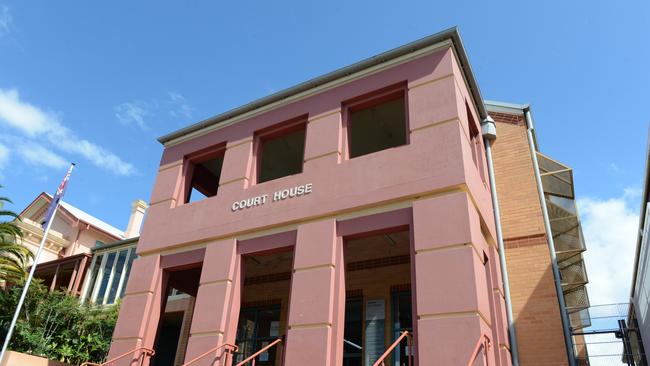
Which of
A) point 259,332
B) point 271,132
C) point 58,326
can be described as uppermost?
point 271,132

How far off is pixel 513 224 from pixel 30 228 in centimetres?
2613

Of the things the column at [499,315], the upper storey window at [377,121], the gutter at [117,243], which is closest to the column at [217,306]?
the upper storey window at [377,121]

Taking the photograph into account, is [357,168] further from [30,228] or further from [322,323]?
[30,228]

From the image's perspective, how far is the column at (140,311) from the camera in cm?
976

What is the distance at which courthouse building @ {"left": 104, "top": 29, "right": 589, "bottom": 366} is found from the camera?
24.6 ft

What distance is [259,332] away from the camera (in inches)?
466

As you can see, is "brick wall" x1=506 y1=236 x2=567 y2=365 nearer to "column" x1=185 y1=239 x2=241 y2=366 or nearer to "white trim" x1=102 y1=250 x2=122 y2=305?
"column" x1=185 y1=239 x2=241 y2=366

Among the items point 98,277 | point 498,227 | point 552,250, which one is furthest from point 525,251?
point 98,277

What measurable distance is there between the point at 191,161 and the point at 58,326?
9356 mm

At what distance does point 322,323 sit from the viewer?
7648 millimetres

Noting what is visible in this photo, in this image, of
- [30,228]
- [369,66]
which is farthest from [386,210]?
[30,228]

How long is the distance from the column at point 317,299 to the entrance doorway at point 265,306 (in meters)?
3.12

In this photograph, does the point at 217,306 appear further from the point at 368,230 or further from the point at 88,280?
the point at 88,280

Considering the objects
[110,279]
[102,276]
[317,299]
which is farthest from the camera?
[102,276]
